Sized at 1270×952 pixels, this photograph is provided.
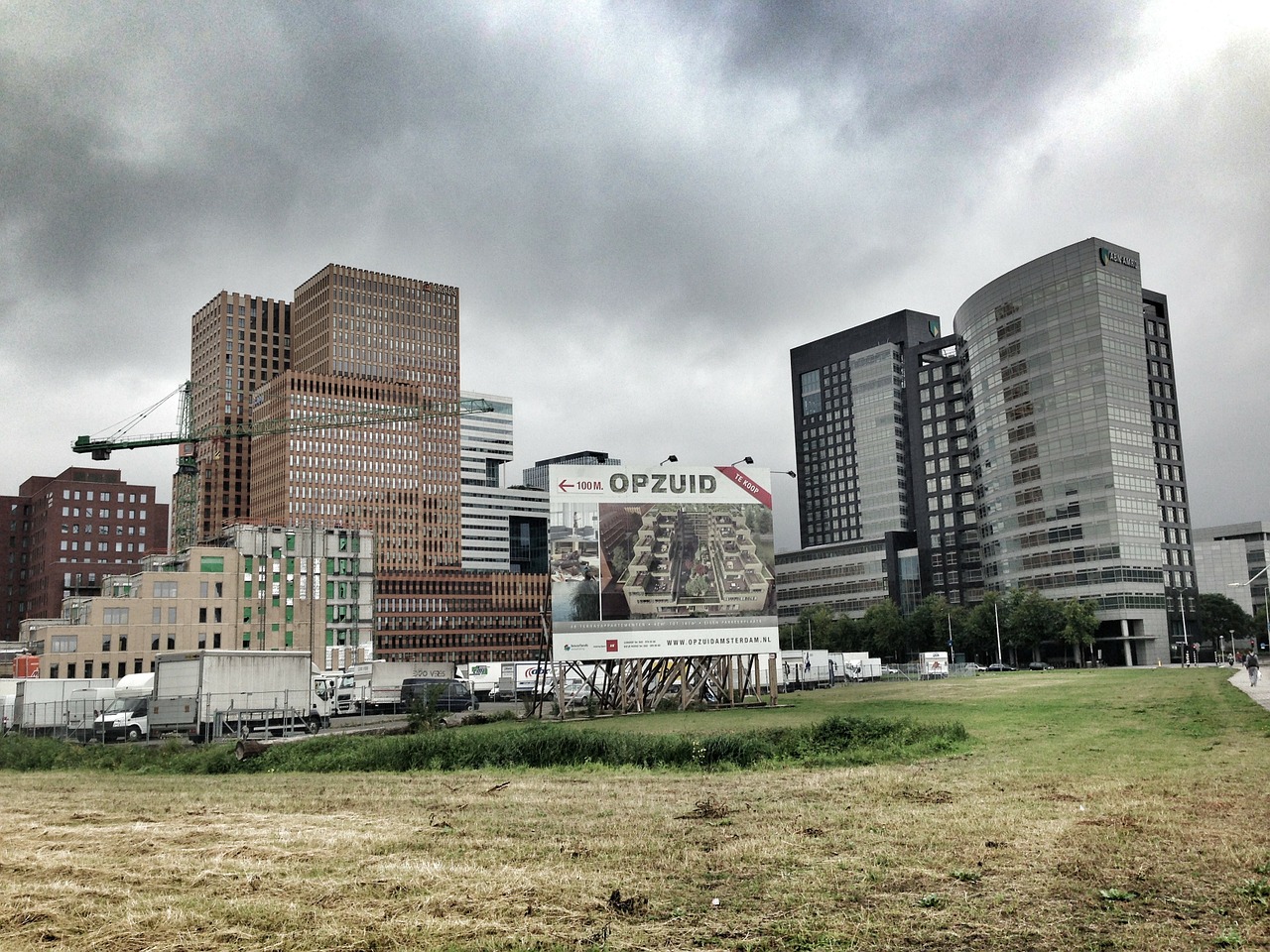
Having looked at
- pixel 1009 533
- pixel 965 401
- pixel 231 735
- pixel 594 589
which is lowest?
pixel 231 735

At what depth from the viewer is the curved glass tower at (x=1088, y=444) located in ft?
473

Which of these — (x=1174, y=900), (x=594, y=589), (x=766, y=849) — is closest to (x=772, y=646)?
(x=594, y=589)

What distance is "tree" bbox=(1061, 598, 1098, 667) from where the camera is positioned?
13200 centimetres

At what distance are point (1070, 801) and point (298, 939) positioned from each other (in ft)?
45.3

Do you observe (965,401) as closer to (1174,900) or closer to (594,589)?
(594,589)

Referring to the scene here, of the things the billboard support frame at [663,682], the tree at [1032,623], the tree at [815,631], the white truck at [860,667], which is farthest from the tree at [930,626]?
the billboard support frame at [663,682]

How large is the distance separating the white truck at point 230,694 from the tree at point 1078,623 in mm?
106372

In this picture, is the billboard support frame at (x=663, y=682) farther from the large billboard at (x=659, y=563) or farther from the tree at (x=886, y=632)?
the tree at (x=886, y=632)

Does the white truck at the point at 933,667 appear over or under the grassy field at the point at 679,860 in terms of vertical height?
under

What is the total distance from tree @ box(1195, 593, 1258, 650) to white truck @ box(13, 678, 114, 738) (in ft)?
564

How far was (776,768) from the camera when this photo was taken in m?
27.3

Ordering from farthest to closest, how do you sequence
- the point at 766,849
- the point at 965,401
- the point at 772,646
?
the point at 965,401 → the point at 772,646 → the point at 766,849

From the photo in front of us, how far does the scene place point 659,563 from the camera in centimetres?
5775

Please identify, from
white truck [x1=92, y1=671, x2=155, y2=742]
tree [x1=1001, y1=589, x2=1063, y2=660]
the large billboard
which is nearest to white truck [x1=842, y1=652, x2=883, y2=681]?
tree [x1=1001, y1=589, x2=1063, y2=660]
